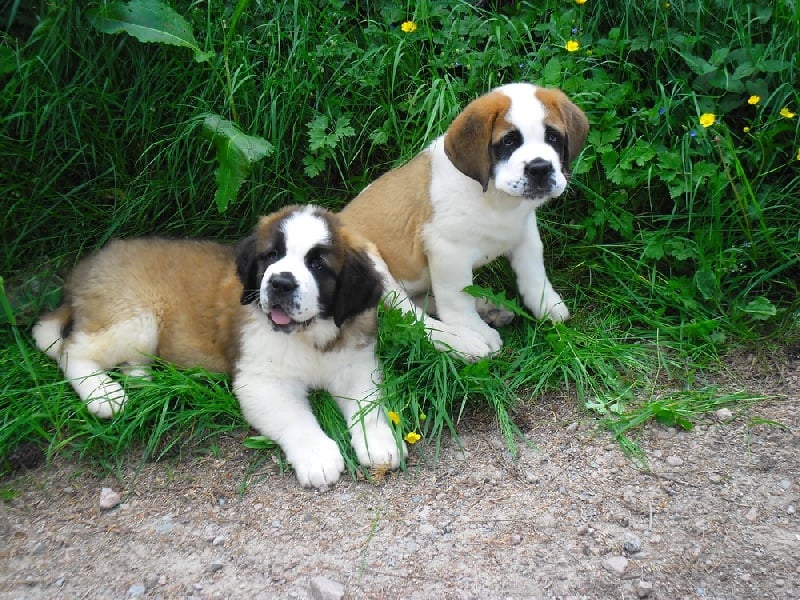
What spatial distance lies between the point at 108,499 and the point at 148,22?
2.43 m

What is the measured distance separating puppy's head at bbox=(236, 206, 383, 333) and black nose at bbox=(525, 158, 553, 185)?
0.82 meters

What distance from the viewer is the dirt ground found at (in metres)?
2.89

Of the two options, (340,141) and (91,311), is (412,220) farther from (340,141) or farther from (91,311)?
(91,311)

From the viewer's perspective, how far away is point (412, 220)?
4184mm

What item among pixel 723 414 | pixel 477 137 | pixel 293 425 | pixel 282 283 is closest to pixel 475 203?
pixel 477 137

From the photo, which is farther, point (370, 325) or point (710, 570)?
point (370, 325)

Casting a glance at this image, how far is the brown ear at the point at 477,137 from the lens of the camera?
3.77 m

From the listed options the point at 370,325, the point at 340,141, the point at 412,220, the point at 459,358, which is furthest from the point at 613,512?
the point at 340,141

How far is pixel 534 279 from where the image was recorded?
168 inches

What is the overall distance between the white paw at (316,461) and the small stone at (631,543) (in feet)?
3.85

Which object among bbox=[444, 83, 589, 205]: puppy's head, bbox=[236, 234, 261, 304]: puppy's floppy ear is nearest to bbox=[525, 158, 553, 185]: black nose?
bbox=[444, 83, 589, 205]: puppy's head

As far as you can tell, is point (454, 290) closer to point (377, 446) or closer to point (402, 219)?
point (402, 219)

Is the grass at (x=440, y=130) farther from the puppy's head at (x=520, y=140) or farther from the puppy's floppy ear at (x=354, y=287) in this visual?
the puppy's head at (x=520, y=140)

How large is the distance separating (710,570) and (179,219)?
3.37 meters
